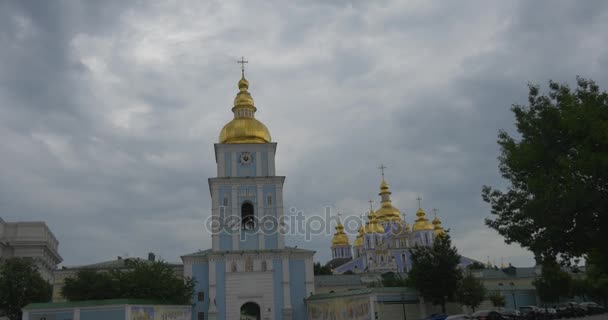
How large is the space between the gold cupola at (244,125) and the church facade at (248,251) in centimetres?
9

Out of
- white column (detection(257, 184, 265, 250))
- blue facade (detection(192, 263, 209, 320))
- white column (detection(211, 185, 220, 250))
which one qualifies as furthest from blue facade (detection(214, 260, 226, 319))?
white column (detection(257, 184, 265, 250))

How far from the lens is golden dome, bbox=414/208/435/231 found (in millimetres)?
85062

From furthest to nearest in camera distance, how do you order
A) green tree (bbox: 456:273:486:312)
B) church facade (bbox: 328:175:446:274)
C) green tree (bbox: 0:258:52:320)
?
church facade (bbox: 328:175:446:274) → green tree (bbox: 0:258:52:320) → green tree (bbox: 456:273:486:312)

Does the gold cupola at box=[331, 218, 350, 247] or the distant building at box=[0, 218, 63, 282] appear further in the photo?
the gold cupola at box=[331, 218, 350, 247]

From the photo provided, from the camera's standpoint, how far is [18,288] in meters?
40.3

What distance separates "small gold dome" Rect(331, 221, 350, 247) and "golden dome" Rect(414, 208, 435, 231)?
17.6 metres

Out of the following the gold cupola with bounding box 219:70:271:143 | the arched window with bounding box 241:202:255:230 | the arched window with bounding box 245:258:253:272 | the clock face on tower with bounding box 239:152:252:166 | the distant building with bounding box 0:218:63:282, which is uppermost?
the gold cupola with bounding box 219:70:271:143

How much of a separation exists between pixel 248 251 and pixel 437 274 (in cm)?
1320

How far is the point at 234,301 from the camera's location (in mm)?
39688

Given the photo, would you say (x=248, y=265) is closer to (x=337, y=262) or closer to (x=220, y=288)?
(x=220, y=288)

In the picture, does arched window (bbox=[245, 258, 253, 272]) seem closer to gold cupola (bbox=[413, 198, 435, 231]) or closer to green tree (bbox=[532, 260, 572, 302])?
green tree (bbox=[532, 260, 572, 302])

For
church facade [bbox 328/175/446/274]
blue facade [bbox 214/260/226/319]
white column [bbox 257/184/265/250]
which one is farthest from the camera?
church facade [bbox 328/175/446/274]

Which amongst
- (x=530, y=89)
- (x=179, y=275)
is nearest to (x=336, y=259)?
(x=179, y=275)

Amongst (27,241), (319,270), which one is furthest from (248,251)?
(27,241)
